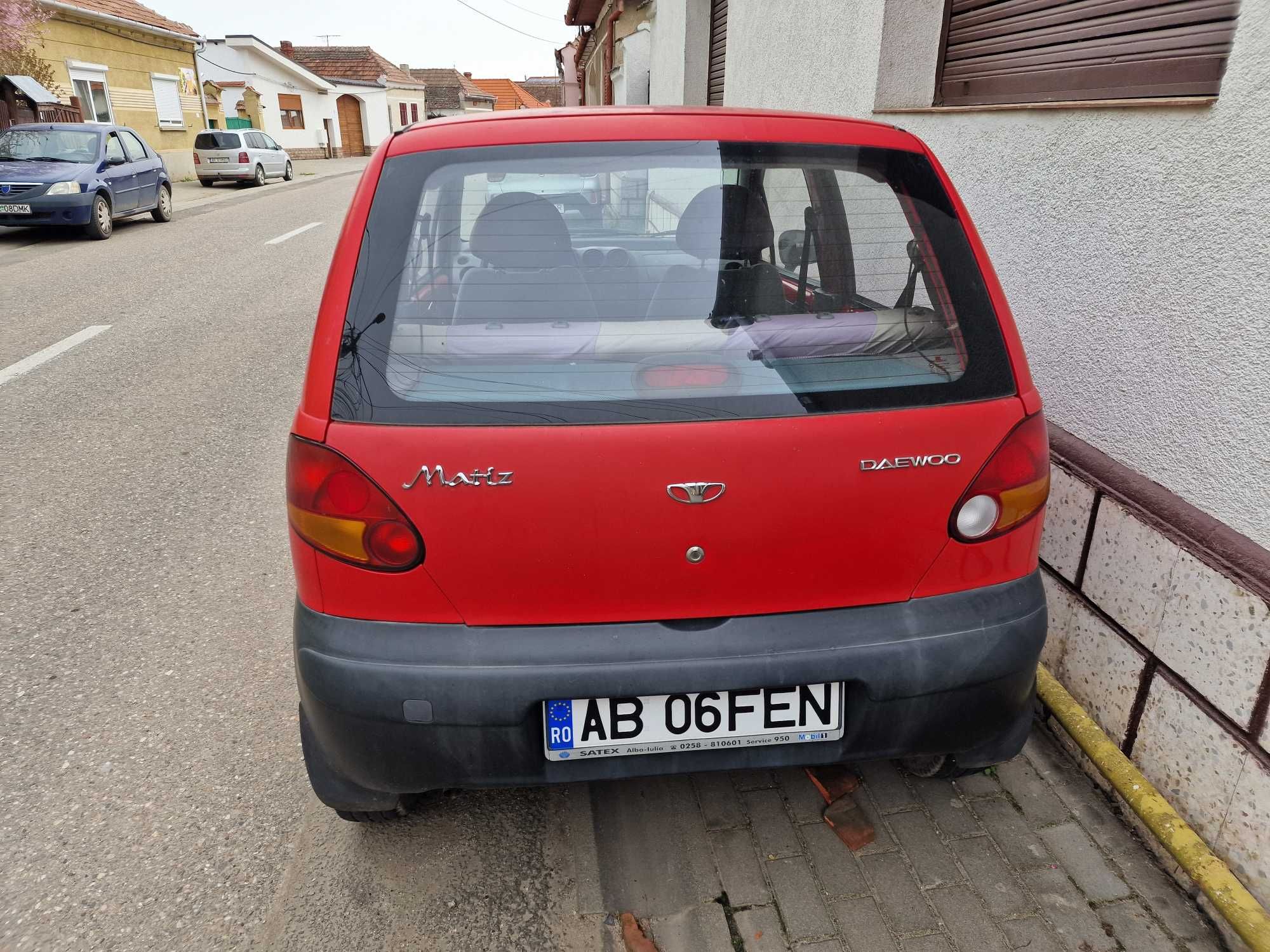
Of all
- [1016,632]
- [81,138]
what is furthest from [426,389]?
[81,138]

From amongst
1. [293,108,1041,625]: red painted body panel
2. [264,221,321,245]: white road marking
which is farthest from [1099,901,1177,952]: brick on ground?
[264,221,321,245]: white road marking

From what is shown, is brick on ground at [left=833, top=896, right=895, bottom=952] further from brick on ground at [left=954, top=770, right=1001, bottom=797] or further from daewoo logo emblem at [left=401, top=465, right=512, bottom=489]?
daewoo logo emblem at [left=401, top=465, right=512, bottom=489]

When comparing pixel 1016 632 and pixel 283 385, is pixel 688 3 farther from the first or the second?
pixel 1016 632

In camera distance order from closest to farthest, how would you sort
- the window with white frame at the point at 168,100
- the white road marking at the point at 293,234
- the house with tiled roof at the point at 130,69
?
the white road marking at the point at 293,234, the house with tiled roof at the point at 130,69, the window with white frame at the point at 168,100

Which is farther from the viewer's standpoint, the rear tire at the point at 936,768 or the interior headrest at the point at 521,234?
the rear tire at the point at 936,768

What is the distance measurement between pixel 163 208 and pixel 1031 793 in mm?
16889

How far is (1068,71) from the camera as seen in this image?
118 inches

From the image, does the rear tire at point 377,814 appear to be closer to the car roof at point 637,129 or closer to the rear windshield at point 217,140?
the car roof at point 637,129

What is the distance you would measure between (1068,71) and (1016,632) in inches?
82.7

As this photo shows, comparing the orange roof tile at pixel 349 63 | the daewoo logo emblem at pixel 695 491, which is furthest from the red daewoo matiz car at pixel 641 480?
the orange roof tile at pixel 349 63

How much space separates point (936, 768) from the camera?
2301 mm

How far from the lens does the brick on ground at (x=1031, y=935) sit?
1911 mm

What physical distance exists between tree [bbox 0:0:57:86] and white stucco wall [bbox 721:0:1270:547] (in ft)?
70.7

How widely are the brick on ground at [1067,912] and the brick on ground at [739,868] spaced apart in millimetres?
619
